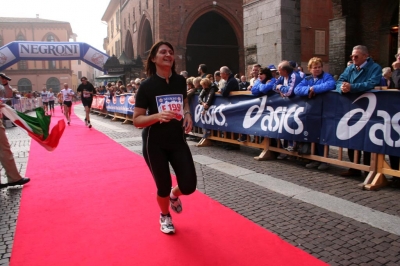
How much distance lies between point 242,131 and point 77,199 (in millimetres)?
3863

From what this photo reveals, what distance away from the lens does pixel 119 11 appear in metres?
39.0

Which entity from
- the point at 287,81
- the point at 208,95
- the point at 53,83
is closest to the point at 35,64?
the point at 53,83

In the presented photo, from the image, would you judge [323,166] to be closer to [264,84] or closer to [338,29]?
[264,84]

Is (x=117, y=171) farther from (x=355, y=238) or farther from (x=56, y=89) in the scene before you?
(x=56, y=89)

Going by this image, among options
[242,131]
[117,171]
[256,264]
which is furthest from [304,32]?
[256,264]

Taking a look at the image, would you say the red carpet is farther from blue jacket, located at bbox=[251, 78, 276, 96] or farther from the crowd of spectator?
blue jacket, located at bbox=[251, 78, 276, 96]

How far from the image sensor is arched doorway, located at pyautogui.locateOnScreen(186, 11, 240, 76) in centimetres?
2775

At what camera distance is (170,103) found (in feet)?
11.3

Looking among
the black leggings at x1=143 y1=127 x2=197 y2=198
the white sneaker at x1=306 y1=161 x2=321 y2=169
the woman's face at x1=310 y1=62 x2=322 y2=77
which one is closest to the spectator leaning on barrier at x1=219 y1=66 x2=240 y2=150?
the woman's face at x1=310 y1=62 x2=322 y2=77

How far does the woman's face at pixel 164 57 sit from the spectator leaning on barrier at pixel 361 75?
3067mm

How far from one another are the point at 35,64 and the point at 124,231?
6775cm

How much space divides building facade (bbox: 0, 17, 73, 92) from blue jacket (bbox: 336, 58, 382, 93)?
216 feet

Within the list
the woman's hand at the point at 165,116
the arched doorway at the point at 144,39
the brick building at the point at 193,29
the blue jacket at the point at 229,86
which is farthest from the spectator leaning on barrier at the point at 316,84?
the arched doorway at the point at 144,39

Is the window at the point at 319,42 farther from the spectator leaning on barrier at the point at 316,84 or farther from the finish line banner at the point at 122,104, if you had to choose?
the spectator leaning on barrier at the point at 316,84
